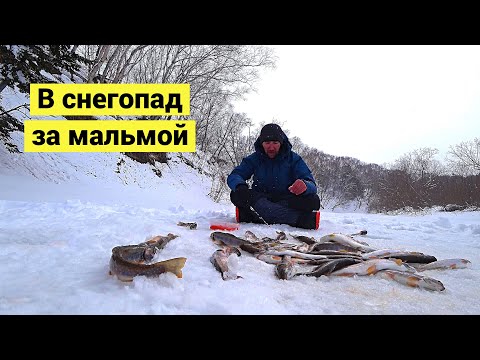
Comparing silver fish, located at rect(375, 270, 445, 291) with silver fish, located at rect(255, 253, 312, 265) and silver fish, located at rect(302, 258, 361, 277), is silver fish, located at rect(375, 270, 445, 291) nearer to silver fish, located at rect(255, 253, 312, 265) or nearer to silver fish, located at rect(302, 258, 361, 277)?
silver fish, located at rect(302, 258, 361, 277)

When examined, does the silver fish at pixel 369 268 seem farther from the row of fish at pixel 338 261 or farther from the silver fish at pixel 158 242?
the silver fish at pixel 158 242

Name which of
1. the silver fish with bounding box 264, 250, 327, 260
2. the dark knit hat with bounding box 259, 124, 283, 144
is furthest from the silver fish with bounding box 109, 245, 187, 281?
the dark knit hat with bounding box 259, 124, 283, 144

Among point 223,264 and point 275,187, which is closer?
point 223,264

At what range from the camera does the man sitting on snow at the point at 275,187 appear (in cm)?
491

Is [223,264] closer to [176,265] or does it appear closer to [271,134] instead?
[176,265]

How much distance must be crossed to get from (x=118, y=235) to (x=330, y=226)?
356 centimetres

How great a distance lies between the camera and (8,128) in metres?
7.79

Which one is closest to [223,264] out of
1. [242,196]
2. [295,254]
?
[295,254]

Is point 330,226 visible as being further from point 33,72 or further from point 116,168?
point 116,168

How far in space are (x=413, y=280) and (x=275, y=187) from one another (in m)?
3.46

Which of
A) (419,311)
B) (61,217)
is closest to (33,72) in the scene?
(61,217)

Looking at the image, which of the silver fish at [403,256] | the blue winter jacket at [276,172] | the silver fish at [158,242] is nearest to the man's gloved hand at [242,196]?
the blue winter jacket at [276,172]

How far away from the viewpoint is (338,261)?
7.86ft

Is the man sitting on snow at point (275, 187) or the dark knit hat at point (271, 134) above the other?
the dark knit hat at point (271, 134)
